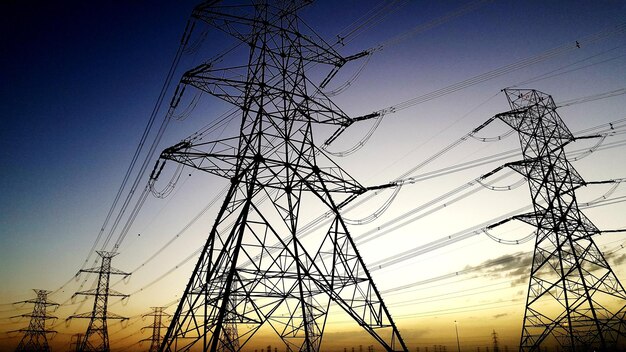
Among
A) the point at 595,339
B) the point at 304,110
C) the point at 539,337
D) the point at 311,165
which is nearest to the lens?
the point at 311,165

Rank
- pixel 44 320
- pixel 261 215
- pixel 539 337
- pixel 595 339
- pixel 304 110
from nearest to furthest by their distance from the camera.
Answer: pixel 261 215, pixel 304 110, pixel 595 339, pixel 539 337, pixel 44 320

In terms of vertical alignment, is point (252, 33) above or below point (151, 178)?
above

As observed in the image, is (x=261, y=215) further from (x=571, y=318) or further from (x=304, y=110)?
(x=571, y=318)

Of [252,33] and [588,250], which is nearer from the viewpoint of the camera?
[252,33]

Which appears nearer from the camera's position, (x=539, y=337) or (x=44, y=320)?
(x=539, y=337)

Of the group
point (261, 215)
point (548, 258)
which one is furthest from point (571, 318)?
point (261, 215)

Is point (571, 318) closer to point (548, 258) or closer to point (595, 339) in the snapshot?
point (595, 339)

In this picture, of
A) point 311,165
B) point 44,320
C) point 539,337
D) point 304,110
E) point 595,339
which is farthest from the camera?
point 44,320

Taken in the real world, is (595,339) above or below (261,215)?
below

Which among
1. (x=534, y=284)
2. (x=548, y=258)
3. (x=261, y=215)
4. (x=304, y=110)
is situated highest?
(x=304, y=110)

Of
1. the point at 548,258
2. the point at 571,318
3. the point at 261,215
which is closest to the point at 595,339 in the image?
the point at 571,318
